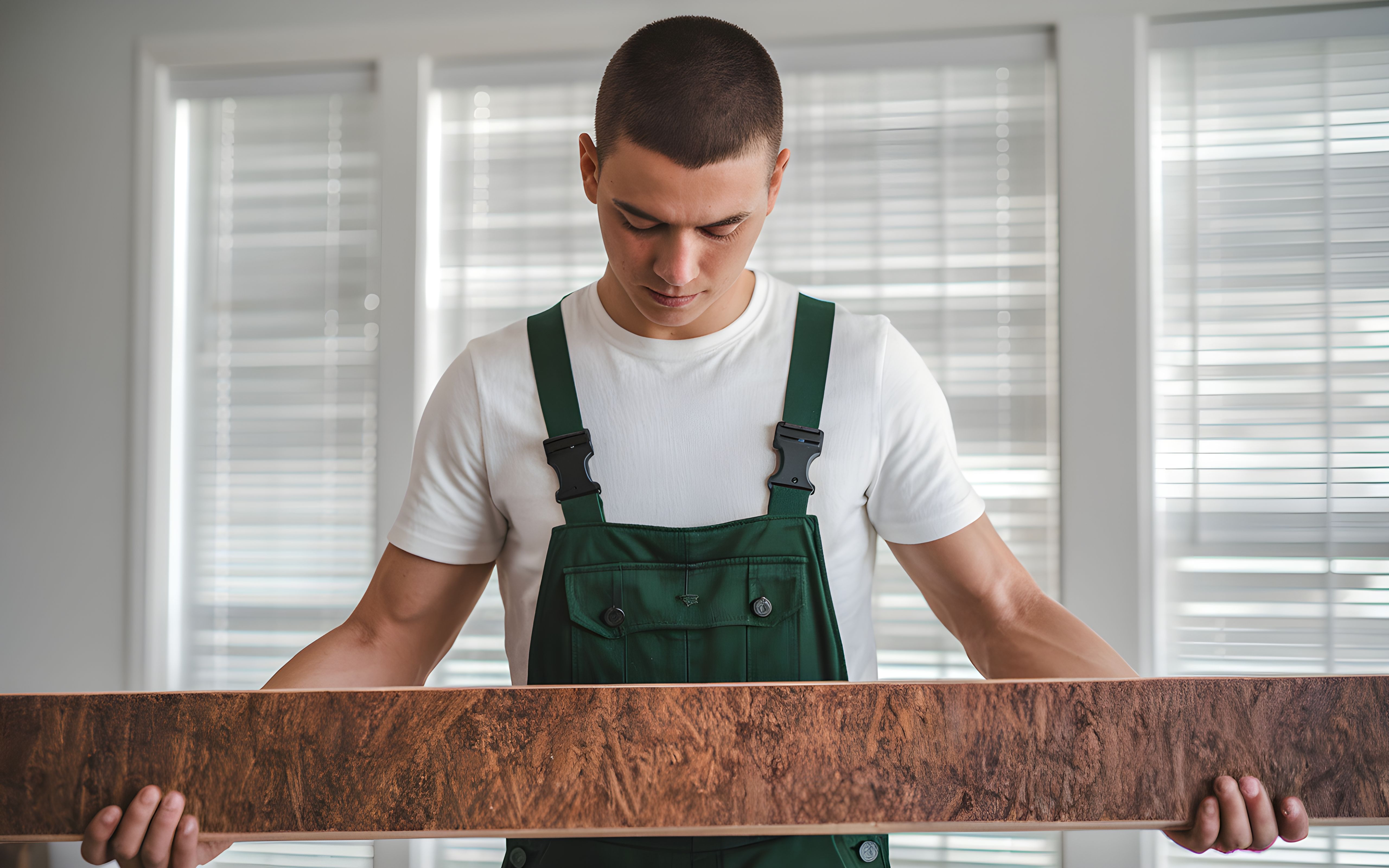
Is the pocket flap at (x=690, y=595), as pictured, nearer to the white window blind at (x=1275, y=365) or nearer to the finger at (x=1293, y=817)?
the finger at (x=1293, y=817)

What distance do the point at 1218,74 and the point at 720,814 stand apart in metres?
1.85

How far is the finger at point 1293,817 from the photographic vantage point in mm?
687

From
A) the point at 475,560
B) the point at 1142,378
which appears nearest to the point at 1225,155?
the point at 1142,378

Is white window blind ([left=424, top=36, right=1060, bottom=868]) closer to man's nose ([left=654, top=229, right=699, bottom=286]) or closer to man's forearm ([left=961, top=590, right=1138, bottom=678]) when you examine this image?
man's forearm ([left=961, top=590, right=1138, bottom=678])

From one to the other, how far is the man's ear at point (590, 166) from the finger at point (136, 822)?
68 centimetres

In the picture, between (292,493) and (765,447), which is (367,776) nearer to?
(765,447)

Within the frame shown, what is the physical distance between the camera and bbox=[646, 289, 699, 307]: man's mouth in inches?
33.2

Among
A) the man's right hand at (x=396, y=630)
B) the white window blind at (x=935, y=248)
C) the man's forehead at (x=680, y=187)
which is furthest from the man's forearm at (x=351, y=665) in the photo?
the white window blind at (x=935, y=248)

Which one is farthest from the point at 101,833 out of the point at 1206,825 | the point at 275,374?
the point at 275,374

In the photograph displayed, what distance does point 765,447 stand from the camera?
2.95 feet

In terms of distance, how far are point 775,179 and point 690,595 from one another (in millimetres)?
454

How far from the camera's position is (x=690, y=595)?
863 mm

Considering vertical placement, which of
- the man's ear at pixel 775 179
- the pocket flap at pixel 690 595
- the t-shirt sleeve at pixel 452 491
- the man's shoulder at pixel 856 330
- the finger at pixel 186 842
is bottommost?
the finger at pixel 186 842

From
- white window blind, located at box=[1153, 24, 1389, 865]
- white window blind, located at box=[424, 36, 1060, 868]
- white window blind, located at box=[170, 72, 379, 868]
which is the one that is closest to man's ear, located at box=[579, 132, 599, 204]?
white window blind, located at box=[424, 36, 1060, 868]
